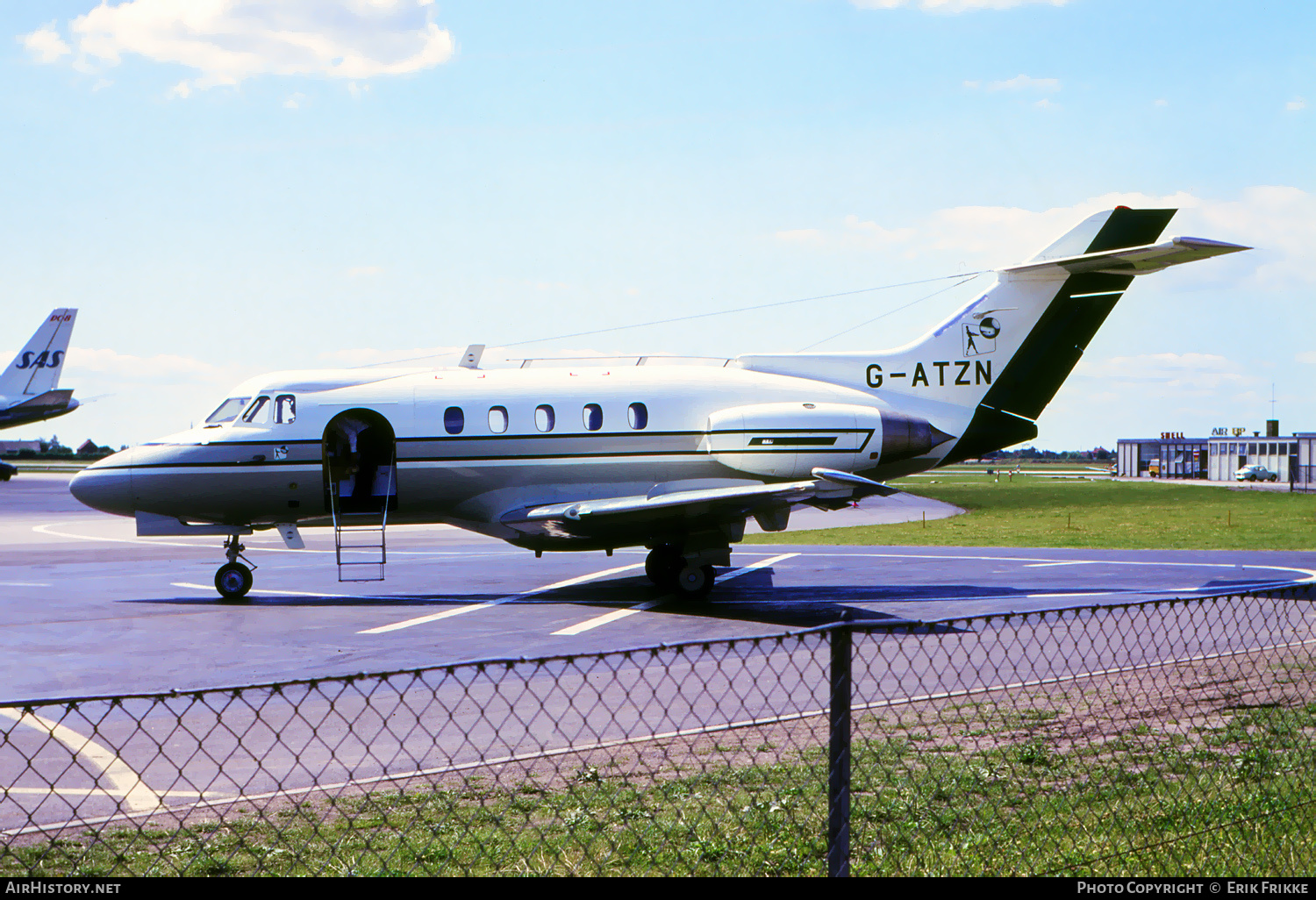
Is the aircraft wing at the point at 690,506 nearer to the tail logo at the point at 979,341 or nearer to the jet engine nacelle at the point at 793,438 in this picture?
the jet engine nacelle at the point at 793,438

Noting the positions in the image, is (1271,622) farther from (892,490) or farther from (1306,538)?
(1306,538)

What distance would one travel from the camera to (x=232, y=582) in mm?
18062

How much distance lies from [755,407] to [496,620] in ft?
19.6

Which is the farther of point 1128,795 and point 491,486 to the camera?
point 491,486

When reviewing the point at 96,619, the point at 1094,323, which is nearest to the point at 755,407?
the point at 1094,323

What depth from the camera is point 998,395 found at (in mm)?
20438

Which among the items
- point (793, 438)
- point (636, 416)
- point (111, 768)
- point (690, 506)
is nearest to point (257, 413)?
point (636, 416)

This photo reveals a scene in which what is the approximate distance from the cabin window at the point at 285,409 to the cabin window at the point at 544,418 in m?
4.03

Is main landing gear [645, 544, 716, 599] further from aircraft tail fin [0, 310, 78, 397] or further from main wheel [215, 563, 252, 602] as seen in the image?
aircraft tail fin [0, 310, 78, 397]

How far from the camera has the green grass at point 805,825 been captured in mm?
5672

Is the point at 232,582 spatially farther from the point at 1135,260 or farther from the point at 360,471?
the point at 1135,260

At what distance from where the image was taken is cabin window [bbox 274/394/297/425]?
60.1 feet

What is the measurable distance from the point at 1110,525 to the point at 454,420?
85.0 ft

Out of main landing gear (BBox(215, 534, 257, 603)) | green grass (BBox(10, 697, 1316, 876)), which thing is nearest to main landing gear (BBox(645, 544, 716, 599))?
main landing gear (BBox(215, 534, 257, 603))
